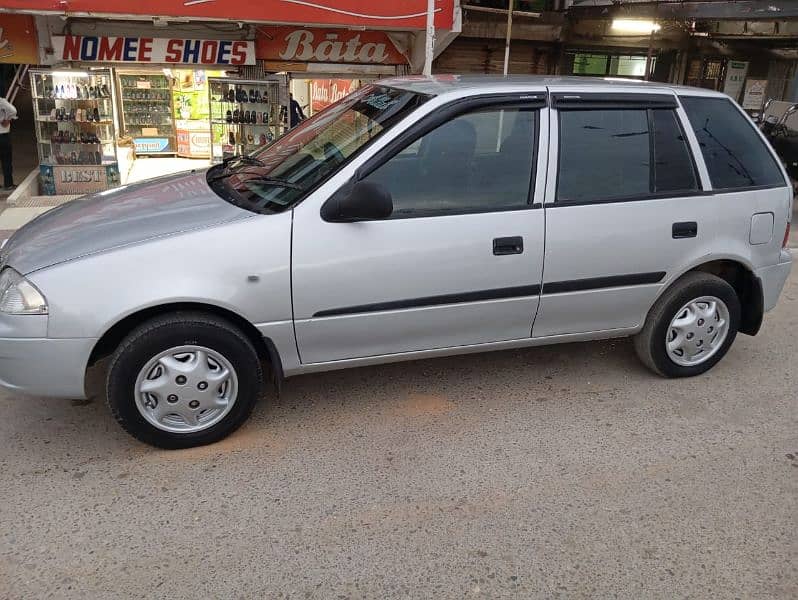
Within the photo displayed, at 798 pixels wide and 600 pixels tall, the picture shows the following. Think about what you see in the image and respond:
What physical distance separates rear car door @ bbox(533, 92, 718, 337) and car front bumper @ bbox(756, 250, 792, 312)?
568 mm

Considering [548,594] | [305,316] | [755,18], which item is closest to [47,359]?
[305,316]

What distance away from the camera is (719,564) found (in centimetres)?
286

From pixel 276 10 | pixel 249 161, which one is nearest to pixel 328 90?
pixel 276 10

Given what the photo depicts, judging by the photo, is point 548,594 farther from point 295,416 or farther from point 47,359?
point 47,359

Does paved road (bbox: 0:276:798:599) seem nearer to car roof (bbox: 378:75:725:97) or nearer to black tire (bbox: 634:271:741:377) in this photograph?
black tire (bbox: 634:271:741:377)

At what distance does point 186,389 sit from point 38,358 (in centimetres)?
66

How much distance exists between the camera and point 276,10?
8.62 metres

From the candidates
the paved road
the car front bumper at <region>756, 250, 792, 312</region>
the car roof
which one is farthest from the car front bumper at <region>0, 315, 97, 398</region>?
the car front bumper at <region>756, 250, 792, 312</region>

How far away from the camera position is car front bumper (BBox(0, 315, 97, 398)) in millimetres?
3158

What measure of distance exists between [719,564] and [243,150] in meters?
9.02

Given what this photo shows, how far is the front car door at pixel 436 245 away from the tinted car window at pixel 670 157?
2.44 feet

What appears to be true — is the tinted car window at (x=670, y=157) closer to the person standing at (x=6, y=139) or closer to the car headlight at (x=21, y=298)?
the car headlight at (x=21, y=298)

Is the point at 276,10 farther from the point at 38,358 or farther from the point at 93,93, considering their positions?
the point at 38,358

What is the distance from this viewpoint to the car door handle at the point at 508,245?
3.67 m
